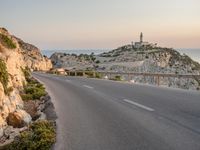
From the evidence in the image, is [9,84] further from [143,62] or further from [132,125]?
[143,62]

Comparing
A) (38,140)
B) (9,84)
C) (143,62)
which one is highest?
(143,62)

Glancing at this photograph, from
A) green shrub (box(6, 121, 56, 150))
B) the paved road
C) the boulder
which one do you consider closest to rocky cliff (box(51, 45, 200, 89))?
the boulder

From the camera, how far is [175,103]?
14.8 metres

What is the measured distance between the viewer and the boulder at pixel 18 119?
15.3 m

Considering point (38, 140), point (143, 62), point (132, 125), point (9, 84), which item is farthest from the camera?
point (143, 62)

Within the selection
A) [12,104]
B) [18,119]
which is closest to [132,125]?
[18,119]

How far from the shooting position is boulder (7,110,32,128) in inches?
602

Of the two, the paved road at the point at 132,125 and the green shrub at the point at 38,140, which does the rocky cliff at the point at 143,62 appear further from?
the green shrub at the point at 38,140

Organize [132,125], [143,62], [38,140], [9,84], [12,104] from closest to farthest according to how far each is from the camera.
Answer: [38,140] < [132,125] < [12,104] < [9,84] < [143,62]

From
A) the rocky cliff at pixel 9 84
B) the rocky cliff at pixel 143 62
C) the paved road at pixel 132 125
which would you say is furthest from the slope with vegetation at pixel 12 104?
the rocky cliff at pixel 143 62

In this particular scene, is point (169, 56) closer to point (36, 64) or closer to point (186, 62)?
point (186, 62)

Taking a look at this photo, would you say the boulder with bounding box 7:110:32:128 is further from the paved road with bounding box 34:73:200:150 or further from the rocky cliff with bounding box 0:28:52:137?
the paved road with bounding box 34:73:200:150

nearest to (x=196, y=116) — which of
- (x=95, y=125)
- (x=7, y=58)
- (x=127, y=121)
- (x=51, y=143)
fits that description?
(x=127, y=121)

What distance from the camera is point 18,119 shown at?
15.5 meters
